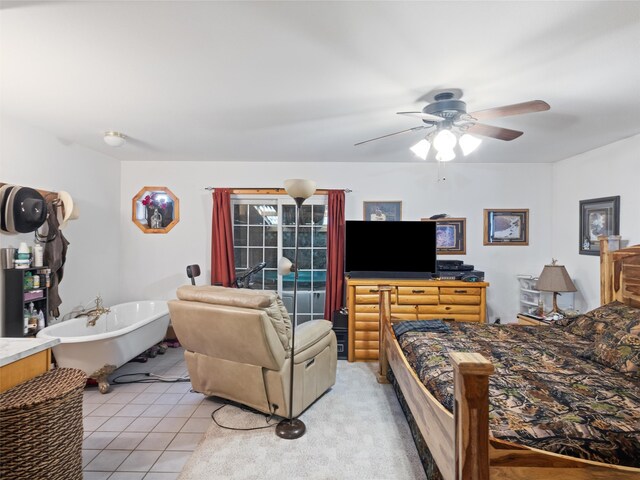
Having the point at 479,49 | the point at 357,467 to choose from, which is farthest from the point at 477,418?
the point at 479,49

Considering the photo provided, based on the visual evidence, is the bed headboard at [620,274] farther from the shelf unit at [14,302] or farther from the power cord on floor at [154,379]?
the shelf unit at [14,302]

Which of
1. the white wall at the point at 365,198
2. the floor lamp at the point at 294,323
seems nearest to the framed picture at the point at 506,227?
the white wall at the point at 365,198

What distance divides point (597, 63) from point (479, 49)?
0.75m

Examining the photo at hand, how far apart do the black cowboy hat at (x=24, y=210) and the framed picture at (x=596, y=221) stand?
551cm

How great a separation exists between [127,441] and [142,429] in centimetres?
15

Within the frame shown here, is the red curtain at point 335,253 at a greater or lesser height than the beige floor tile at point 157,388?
greater

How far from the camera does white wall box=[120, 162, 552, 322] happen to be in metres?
4.40

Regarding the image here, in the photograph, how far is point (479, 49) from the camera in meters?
1.74

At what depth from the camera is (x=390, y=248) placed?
159 inches

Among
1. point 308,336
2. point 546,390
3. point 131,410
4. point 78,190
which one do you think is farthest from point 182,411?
point 78,190

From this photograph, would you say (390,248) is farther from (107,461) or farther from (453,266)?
(107,461)

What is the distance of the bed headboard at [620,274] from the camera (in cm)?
275

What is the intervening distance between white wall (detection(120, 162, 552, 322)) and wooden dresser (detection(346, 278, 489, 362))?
2.76 feet

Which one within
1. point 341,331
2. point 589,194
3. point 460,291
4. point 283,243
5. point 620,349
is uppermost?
point 589,194
